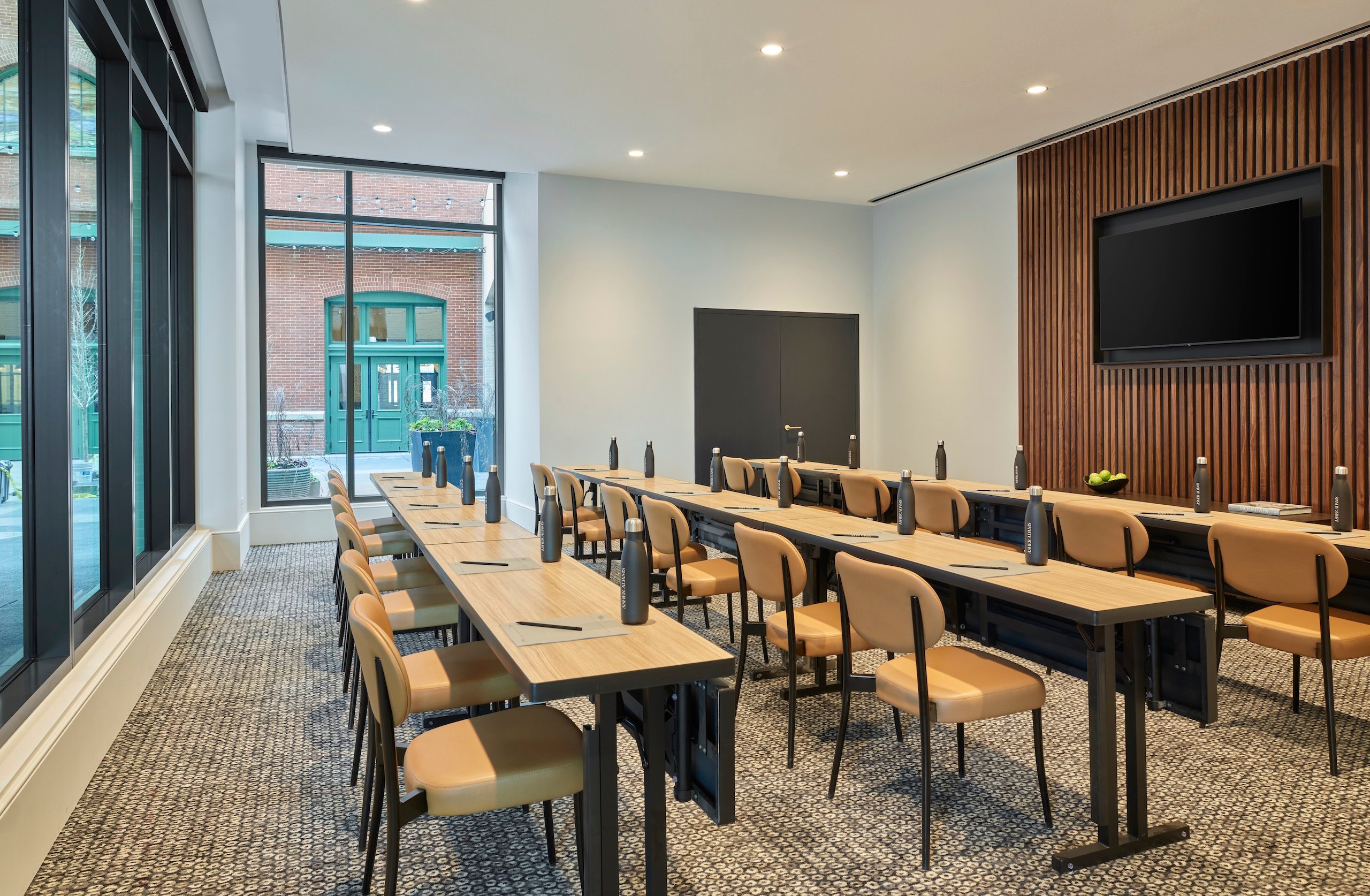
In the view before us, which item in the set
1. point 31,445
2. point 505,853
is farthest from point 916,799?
point 31,445

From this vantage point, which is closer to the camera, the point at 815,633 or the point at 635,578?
the point at 635,578

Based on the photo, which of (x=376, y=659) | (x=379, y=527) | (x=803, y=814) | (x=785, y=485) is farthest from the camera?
(x=379, y=527)

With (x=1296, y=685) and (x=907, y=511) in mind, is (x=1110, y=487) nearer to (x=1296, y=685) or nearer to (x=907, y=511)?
(x=1296, y=685)

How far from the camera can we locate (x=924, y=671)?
238 centimetres

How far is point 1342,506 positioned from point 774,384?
5685 mm

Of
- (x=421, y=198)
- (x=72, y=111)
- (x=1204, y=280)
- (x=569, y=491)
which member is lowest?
(x=569, y=491)

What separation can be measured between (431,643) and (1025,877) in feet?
10.7

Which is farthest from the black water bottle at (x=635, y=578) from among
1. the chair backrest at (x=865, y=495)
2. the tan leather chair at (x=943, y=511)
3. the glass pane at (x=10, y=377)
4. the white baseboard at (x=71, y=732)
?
the chair backrest at (x=865, y=495)

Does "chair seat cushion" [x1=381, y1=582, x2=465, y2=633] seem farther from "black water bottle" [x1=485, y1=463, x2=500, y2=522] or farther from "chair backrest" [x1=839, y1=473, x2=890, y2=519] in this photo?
"chair backrest" [x1=839, y1=473, x2=890, y2=519]

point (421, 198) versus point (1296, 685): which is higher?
point (421, 198)

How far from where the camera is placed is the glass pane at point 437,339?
836cm

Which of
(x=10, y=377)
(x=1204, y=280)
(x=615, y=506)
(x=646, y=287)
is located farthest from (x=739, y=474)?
(x=10, y=377)

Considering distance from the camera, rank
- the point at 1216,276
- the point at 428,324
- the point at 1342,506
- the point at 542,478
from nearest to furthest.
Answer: the point at 1342,506 → the point at 1216,276 → the point at 542,478 → the point at 428,324

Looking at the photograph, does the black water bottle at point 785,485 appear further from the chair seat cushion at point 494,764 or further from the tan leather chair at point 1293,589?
the chair seat cushion at point 494,764
